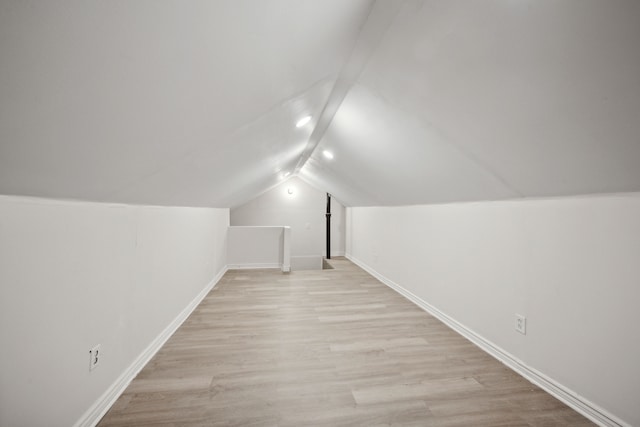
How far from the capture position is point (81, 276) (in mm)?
1441

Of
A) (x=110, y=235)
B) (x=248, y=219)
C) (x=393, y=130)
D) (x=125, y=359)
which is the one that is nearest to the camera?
(x=110, y=235)

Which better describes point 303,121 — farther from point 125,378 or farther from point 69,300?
point 125,378

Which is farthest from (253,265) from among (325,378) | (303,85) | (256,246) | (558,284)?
(558,284)

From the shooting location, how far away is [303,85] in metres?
1.81

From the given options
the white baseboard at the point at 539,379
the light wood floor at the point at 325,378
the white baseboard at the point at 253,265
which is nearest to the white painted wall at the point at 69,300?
the light wood floor at the point at 325,378

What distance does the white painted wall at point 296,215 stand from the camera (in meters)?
7.66

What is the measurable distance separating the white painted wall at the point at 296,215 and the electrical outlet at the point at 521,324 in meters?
5.81

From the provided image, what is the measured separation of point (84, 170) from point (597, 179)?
2.47 m

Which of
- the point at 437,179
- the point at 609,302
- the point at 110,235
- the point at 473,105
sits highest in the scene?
the point at 473,105

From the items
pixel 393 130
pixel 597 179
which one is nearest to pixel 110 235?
pixel 393 130

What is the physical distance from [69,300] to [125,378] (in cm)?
85

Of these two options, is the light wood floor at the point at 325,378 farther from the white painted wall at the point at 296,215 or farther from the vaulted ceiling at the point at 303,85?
the white painted wall at the point at 296,215

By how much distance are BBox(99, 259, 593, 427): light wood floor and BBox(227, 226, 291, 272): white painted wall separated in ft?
7.66

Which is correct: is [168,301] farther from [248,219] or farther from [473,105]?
[248,219]
